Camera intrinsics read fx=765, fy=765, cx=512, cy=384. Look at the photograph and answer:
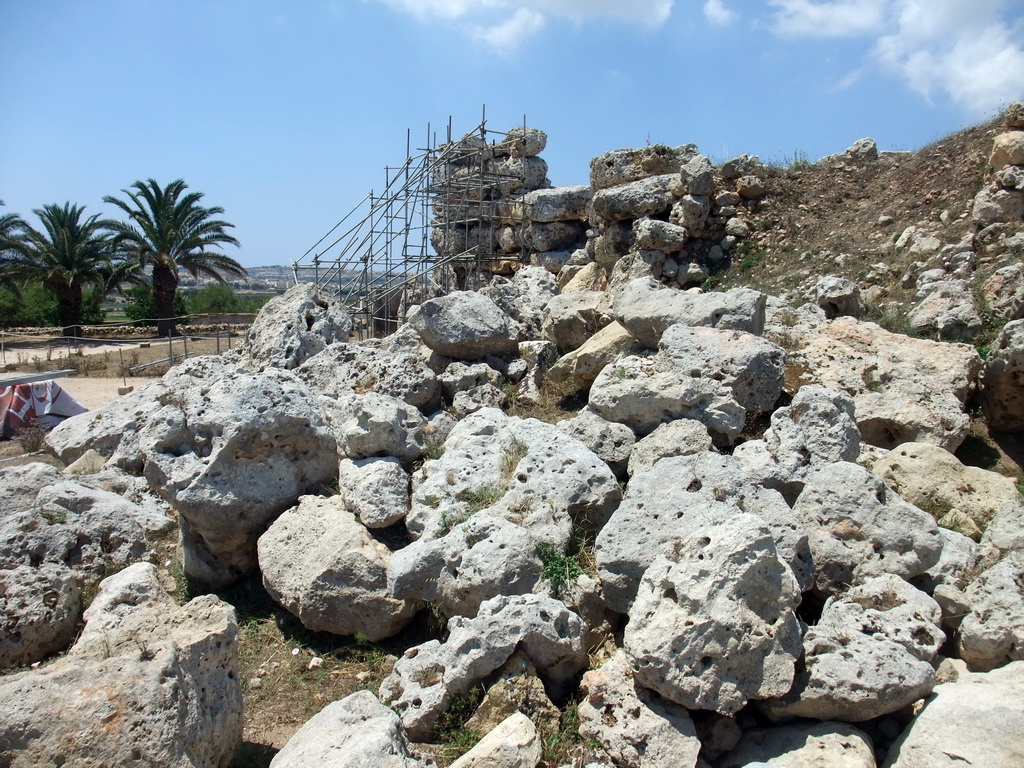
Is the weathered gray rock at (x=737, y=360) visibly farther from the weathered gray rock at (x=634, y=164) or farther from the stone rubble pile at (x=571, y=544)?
the weathered gray rock at (x=634, y=164)

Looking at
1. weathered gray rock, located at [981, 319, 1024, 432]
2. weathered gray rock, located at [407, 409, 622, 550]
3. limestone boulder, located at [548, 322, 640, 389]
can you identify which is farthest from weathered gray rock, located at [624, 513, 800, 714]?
weathered gray rock, located at [981, 319, 1024, 432]

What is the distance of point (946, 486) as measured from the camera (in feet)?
17.3

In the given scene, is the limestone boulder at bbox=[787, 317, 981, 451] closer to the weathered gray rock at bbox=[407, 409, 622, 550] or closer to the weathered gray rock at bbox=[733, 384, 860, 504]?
the weathered gray rock at bbox=[733, 384, 860, 504]

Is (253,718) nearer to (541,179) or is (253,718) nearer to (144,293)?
(541,179)

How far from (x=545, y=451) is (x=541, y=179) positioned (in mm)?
12384

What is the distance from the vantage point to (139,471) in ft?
23.6

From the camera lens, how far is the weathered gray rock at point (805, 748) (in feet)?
11.0

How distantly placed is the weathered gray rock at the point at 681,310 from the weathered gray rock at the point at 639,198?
519 centimetres

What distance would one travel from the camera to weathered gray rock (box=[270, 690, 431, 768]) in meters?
3.22

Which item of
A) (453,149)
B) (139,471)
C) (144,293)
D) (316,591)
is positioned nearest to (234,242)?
(144,293)

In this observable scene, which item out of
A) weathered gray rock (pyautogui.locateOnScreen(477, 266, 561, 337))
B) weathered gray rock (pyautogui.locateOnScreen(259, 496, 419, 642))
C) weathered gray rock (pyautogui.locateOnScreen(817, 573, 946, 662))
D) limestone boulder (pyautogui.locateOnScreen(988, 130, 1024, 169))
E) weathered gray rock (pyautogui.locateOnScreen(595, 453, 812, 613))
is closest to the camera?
weathered gray rock (pyautogui.locateOnScreen(817, 573, 946, 662))

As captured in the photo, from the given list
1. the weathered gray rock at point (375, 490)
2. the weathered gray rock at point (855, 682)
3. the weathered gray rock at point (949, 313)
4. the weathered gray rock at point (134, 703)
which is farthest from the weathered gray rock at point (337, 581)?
the weathered gray rock at point (949, 313)

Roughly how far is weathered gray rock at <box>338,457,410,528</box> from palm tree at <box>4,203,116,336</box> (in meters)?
24.4

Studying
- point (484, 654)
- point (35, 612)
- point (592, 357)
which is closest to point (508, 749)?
point (484, 654)
